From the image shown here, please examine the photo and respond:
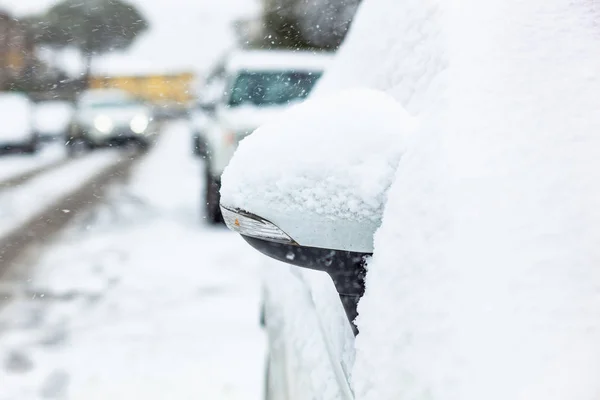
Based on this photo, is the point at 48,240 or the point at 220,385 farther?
the point at 48,240

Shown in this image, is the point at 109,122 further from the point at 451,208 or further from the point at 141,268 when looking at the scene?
the point at 451,208

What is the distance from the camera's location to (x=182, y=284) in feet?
16.8

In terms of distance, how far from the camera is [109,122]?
18.4m

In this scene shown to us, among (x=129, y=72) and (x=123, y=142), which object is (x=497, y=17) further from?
(x=129, y=72)

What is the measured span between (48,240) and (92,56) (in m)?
51.1

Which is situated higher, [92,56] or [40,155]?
[40,155]

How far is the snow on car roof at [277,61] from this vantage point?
6.85 meters

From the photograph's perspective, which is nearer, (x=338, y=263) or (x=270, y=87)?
(x=338, y=263)

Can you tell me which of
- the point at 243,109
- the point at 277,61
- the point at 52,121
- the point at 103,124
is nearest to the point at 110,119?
the point at 103,124

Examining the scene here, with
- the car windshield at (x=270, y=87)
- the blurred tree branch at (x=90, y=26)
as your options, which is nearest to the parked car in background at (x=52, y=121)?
the car windshield at (x=270, y=87)

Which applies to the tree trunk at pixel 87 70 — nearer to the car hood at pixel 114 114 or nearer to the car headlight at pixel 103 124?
the car hood at pixel 114 114

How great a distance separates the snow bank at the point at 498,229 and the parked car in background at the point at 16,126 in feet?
56.6

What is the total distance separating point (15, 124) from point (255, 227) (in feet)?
56.5

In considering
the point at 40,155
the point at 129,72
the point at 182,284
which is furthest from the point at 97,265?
the point at 129,72
